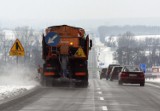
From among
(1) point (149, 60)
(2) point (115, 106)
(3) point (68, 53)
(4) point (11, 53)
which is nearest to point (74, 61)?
(3) point (68, 53)

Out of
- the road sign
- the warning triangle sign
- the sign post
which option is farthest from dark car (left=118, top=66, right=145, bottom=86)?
the sign post

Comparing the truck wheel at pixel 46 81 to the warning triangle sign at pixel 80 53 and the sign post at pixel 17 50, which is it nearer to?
the warning triangle sign at pixel 80 53

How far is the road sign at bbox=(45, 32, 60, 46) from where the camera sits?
3166cm

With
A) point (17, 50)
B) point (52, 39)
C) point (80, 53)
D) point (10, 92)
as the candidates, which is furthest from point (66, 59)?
point (10, 92)

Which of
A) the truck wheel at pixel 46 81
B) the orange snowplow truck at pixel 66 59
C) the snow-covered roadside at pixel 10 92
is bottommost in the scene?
the snow-covered roadside at pixel 10 92

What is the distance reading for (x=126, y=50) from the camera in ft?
510

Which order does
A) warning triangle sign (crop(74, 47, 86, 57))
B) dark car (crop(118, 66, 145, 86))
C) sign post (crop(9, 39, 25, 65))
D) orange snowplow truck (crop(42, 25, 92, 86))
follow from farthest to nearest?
dark car (crop(118, 66, 145, 86)), orange snowplow truck (crop(42, 25, 92, 86)), warning triangle sign (crop(74, 47, 86, 57)), sign post (crop(9, 39, 25, 65))

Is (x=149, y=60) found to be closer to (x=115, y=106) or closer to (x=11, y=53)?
(x=11, y=53)

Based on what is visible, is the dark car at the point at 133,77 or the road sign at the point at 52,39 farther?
the dark car at the point at 133,77

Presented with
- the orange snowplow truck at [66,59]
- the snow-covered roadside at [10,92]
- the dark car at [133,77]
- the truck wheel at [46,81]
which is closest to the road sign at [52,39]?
the orange snowplow truck at [66,59]

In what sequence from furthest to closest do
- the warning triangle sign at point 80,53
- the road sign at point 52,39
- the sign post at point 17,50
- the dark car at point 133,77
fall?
the dark car at point 133,77 < the warning triangle sign at point 80,53 < the road sign at point 52,39 < the sign post at point 17,50

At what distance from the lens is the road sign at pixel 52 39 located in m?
31.7

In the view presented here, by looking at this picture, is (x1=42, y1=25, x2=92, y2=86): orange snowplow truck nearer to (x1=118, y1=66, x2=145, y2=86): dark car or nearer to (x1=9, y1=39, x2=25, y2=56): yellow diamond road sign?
(x1=9, y1=39, x2=25, y2=56): yellow diamond road sign

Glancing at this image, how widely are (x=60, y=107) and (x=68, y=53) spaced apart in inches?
616
